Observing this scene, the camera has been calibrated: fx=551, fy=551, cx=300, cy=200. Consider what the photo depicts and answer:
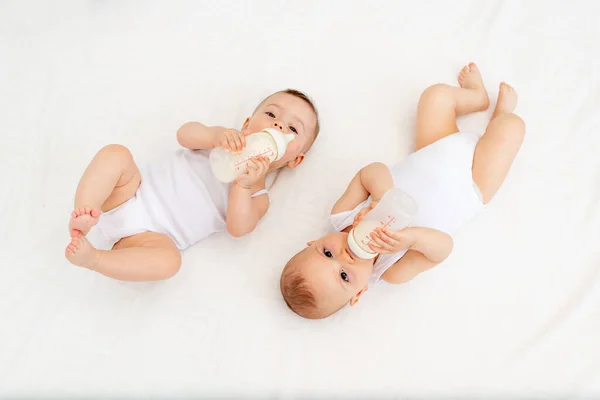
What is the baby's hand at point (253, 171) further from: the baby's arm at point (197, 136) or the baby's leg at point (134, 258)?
the baby's leg at point (134, 258)

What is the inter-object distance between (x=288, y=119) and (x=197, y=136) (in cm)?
26

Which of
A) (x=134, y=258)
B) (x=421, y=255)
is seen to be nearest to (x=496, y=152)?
(x=421, y=255)

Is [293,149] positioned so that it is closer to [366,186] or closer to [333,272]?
[366,186]

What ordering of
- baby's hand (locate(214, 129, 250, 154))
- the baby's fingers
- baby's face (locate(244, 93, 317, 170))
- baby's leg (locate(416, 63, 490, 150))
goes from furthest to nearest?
1. baby's leg (locate(416, 63, 490, 150))
2. baby's face (locate(244, 93, 317, 170))
3. baby's hand (locate(214, 129, 250, 154))
4. the baby's fingers

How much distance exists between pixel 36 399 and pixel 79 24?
1.18 m

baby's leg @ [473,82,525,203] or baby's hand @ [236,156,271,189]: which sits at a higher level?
baby's leg @ [473,82,525,203]

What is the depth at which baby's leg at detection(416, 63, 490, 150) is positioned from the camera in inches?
65.4

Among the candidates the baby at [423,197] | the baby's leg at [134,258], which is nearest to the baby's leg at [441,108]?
the baby at [423,197]

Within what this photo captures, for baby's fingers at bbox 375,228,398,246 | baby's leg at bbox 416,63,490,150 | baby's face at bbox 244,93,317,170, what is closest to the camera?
baby's fingers at bbox 375,228,398,246

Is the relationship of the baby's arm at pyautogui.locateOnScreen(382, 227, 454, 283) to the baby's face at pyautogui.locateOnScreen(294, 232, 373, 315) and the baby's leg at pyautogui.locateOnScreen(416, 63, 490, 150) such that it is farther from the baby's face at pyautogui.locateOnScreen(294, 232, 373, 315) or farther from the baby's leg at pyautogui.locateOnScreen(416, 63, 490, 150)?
the baby's leg at pyautogui.locateOnScreen(416, 63, 490, 150)

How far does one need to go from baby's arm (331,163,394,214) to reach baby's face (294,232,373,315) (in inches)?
7.0

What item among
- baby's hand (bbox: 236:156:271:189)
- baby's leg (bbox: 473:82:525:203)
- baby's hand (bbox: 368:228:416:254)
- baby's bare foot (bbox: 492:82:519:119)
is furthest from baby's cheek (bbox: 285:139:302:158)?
baby's bare foot (bbox: 492:82:519:119)

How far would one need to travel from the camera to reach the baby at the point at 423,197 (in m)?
1.36

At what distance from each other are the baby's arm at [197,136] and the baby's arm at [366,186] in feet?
1.30
